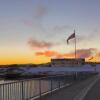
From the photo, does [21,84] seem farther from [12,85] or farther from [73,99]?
[73,99]

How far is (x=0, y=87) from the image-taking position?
15.4 m

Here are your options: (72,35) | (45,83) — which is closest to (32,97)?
(45,83)

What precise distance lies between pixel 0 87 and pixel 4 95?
65 centimetres

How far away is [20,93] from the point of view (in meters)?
18.0

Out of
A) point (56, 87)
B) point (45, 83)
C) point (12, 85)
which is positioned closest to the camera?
point (12, 85)

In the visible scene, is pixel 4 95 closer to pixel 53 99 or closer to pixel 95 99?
pixel 53 99

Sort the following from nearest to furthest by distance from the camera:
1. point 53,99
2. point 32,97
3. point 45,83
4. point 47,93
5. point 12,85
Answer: point 12,85, point 32,97, point 53,99, point 47,93, point 45,83

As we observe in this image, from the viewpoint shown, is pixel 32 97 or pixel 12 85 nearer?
pixel 12 85

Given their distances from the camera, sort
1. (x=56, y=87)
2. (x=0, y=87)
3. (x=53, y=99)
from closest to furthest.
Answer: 1. (x=0, y=87)
2. (x=53, y=99)
3. (x=56, y=87)

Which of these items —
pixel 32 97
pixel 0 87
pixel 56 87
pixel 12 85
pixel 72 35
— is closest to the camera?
pixel 0 87

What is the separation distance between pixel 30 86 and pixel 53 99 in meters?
2.07

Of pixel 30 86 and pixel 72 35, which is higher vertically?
pixel 72 35

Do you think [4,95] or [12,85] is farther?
[12,85]

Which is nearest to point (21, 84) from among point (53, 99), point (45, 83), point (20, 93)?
point (20, 93)
